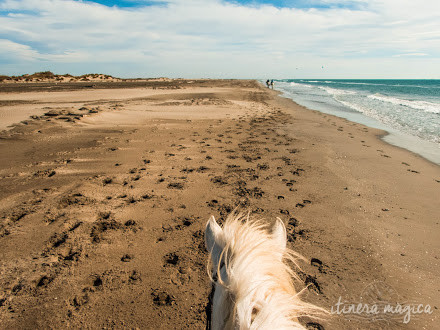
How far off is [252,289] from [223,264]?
23cm

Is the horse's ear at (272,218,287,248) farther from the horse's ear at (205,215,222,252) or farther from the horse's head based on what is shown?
the horse's ear at (205,215,222,252)

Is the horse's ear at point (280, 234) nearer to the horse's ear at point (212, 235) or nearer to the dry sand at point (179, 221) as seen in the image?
the horse's ear at point (212, 235)

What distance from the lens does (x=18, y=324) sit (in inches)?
73.7

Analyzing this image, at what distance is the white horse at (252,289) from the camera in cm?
79

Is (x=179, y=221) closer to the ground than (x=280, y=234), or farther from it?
closer to the ground

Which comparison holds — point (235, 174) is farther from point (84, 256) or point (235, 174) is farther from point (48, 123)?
point (48, 123)

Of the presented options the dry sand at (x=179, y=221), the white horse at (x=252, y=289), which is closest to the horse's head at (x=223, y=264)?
the white horse at (x=252, y=289)

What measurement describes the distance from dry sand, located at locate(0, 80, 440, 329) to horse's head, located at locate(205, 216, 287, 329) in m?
1.17

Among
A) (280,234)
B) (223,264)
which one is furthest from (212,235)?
(280,234)

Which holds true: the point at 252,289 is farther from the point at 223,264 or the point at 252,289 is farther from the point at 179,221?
the point at 179,221

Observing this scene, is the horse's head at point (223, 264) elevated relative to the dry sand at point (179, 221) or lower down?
elevated

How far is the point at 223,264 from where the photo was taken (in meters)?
1.06

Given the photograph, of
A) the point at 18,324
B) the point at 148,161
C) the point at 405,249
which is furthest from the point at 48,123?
the point at 405,249

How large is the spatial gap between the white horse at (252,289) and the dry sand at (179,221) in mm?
1325
